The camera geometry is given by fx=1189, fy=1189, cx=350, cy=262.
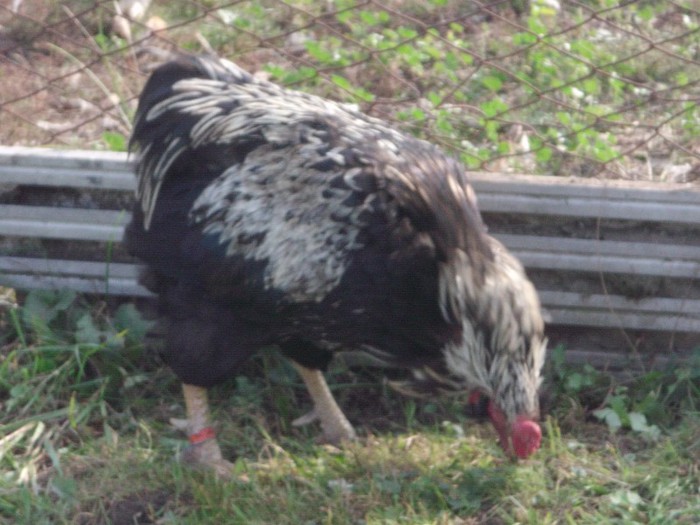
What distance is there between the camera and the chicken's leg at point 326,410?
3586 mm

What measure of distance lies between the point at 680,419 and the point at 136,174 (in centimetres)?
179

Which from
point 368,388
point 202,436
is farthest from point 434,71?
point 202,436

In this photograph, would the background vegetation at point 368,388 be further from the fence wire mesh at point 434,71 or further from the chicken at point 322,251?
the chicken at point 322,251

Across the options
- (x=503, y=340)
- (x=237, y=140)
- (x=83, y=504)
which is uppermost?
(x=237, y=140)

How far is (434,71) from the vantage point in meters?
4.62

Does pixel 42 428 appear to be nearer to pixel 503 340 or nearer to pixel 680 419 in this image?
pixel 503 340

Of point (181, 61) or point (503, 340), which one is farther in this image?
point (181, 61)

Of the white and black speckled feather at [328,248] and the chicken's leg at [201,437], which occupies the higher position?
the white and black speckled feather at [328,248]

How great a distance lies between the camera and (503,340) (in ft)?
10.1

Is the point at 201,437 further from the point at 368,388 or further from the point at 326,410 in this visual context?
the point at 368,388

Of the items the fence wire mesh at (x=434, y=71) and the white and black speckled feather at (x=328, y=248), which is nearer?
the white and black speckled feather at (x=328, y=248)

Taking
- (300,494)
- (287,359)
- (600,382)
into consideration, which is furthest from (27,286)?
(600,382)

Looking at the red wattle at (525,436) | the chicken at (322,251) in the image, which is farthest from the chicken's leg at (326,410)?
the red wattle at (525,436)

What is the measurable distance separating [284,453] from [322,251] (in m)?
0.72
